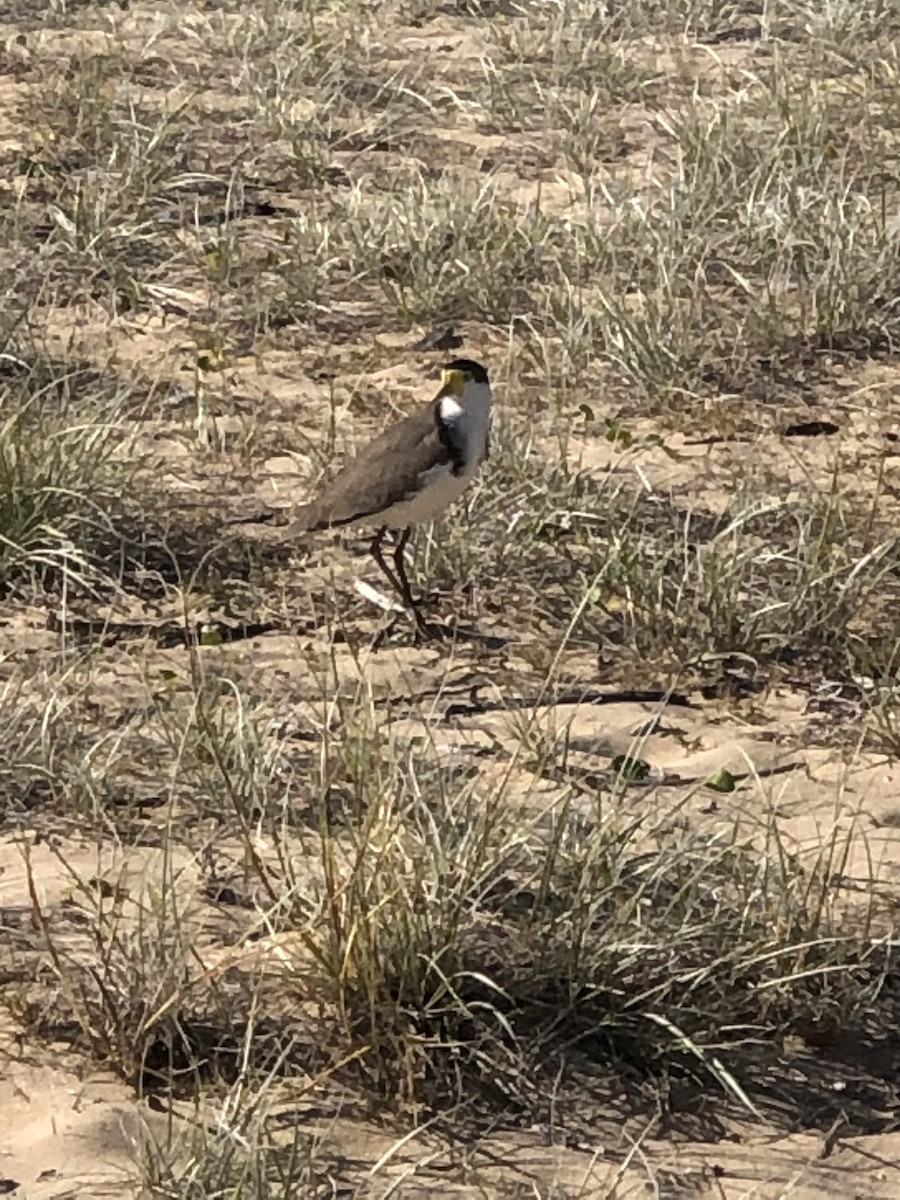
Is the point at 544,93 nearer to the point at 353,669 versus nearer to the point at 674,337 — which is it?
the point at 674,337

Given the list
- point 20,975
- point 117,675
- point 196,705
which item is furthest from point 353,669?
point 20,975

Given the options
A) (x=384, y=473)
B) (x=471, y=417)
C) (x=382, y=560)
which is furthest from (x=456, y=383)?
(x=382, y=560)

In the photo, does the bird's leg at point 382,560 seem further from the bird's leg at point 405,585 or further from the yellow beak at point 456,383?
the yellow beak at point 456,383

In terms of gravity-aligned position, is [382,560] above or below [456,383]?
below

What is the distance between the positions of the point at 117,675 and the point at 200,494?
107 cm

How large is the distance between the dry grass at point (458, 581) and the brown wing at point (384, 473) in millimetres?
250

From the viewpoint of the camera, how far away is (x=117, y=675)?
457cm

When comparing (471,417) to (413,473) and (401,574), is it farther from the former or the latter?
(401,574)

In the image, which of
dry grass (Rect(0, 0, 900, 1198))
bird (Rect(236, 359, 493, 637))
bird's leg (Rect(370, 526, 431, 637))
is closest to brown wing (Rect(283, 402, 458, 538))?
bird (Rect(236, 359, 493, 637))

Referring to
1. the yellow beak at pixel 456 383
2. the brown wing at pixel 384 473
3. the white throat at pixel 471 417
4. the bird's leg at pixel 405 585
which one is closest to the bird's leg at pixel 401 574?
the bird's leg at pixel 405 585

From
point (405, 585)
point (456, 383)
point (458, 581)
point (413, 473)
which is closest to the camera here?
point (413, 473)

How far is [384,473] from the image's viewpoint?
4.80m

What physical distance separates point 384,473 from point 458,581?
43 cm

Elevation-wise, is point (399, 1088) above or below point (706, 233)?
below
